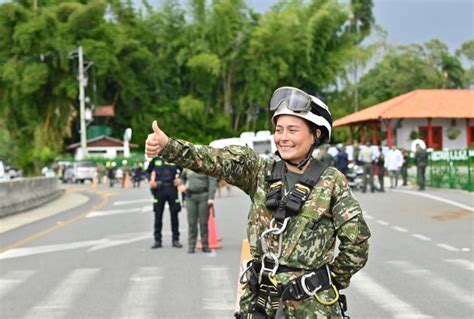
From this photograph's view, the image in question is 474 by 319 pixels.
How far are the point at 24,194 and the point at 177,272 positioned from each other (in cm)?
1553

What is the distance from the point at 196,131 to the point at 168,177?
201ft

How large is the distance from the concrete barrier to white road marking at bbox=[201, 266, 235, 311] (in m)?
12.3

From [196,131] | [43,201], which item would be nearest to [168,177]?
[43,201]

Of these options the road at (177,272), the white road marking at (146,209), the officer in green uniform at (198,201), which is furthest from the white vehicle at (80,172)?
the officer in green uniform at (198,201)

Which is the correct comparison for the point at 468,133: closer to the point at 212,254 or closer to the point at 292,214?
the point at 212,254

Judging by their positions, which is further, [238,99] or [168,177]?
[238,99]

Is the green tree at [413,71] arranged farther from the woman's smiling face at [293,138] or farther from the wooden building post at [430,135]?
the woman's smiling face at [293,138]

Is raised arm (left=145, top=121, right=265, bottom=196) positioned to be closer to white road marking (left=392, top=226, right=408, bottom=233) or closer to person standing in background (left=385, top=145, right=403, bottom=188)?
white road marking (left=392, top=226, right=408, bottom=233)

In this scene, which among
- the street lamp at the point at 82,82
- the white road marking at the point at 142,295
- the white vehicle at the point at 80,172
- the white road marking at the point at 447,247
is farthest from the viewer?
the street lamp at the point at 82,82

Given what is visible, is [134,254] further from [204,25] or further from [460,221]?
[204,25]

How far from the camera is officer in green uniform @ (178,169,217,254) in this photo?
47.2 feet

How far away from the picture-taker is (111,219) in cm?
2234

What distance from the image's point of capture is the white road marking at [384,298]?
8891 millimetres

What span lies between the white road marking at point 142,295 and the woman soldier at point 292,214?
4.61 meters
